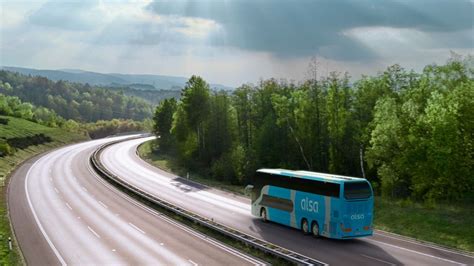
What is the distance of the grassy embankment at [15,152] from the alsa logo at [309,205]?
1776cm

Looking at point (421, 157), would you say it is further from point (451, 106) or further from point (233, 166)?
point (233, 166)

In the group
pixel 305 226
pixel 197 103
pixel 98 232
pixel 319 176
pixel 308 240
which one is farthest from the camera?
pixel 197 103

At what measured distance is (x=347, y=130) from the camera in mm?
66250

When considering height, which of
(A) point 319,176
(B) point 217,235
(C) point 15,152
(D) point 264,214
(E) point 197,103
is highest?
(E) point 197,103

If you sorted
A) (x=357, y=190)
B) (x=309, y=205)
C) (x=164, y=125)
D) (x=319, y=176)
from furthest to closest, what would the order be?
(x=164, y=125), (x=319, y=176), (x=309, y=205), (x=357, y=190)

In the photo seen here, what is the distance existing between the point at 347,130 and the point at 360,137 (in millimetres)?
2987

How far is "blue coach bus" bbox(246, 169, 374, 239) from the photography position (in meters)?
30.0

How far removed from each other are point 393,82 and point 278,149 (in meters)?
19.0

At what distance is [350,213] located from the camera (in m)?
30.0

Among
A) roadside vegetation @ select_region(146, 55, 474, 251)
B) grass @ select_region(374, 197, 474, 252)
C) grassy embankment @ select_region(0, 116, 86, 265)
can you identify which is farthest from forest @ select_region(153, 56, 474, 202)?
grassy embankment @ select_region(0, 116, 86, 265)

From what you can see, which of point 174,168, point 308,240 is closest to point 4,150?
point 174,168

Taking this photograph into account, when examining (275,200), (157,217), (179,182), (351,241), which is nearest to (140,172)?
(179,182)

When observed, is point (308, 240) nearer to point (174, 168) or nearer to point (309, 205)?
point (309, 205)

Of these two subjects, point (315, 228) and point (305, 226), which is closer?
point (315, 228)
